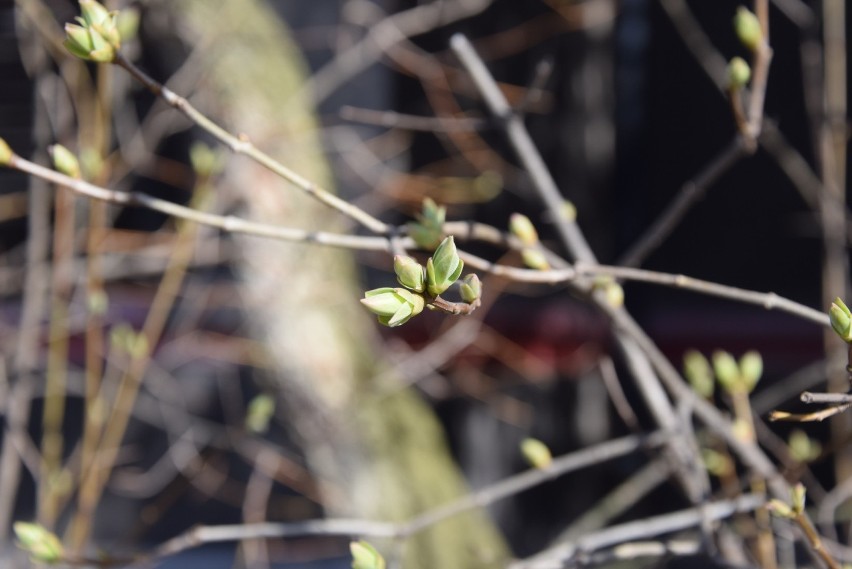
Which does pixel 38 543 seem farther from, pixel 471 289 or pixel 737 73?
pixel 737 73

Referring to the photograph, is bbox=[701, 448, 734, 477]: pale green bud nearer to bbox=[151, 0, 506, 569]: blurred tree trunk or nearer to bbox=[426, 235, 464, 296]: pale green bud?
bbox=[151, 0, 506, 569]: blurred tree trunk

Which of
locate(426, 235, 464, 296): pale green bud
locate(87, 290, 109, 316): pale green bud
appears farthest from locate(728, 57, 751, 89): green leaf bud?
locate(87, 290, 109, 316): pale green bud

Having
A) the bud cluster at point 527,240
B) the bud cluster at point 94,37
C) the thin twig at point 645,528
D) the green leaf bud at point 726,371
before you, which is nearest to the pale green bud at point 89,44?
the bud cluster at point 94,37

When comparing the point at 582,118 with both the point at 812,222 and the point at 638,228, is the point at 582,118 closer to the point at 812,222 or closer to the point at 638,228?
the point at 638,228

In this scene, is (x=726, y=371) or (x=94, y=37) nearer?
(x=94, y=37)

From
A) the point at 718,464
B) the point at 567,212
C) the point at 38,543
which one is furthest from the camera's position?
the point at 718,464

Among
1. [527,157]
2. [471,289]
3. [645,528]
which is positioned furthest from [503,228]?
[471,289]
